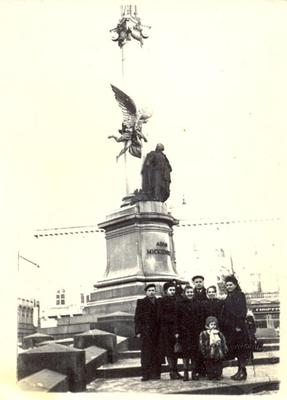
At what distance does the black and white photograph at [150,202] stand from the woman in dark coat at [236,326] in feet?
0.06

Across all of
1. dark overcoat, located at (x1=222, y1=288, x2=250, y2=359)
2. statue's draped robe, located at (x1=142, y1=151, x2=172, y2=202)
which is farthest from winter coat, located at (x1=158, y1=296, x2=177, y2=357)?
statue's draped robe, located at (x1=142, y1=151, x2=172, y2=202)

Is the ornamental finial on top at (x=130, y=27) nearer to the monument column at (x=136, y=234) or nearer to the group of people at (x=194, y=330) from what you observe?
the monument column at (x=136, y=234)

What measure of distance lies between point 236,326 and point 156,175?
9.74 feet

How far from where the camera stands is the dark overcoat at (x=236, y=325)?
7094 mm

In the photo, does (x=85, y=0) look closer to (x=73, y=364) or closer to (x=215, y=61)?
(x=215, y=61)

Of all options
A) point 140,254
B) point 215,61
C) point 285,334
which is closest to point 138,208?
point 140,254

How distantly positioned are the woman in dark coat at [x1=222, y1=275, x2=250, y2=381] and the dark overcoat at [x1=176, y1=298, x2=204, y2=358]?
0.31 meters

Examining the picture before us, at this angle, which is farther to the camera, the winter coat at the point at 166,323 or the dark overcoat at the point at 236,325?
the winter coat at the point at 166,323

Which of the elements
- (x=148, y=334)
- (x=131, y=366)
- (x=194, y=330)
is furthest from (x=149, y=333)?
(x=194, y=330)

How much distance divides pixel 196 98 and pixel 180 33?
936 mm

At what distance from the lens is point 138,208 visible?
9539mm

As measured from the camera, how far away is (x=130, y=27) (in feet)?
26.2

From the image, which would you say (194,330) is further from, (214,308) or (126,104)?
(126,104)

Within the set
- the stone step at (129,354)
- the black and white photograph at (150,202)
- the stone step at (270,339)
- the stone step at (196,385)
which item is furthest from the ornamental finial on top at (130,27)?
the stone step at (196,385)
